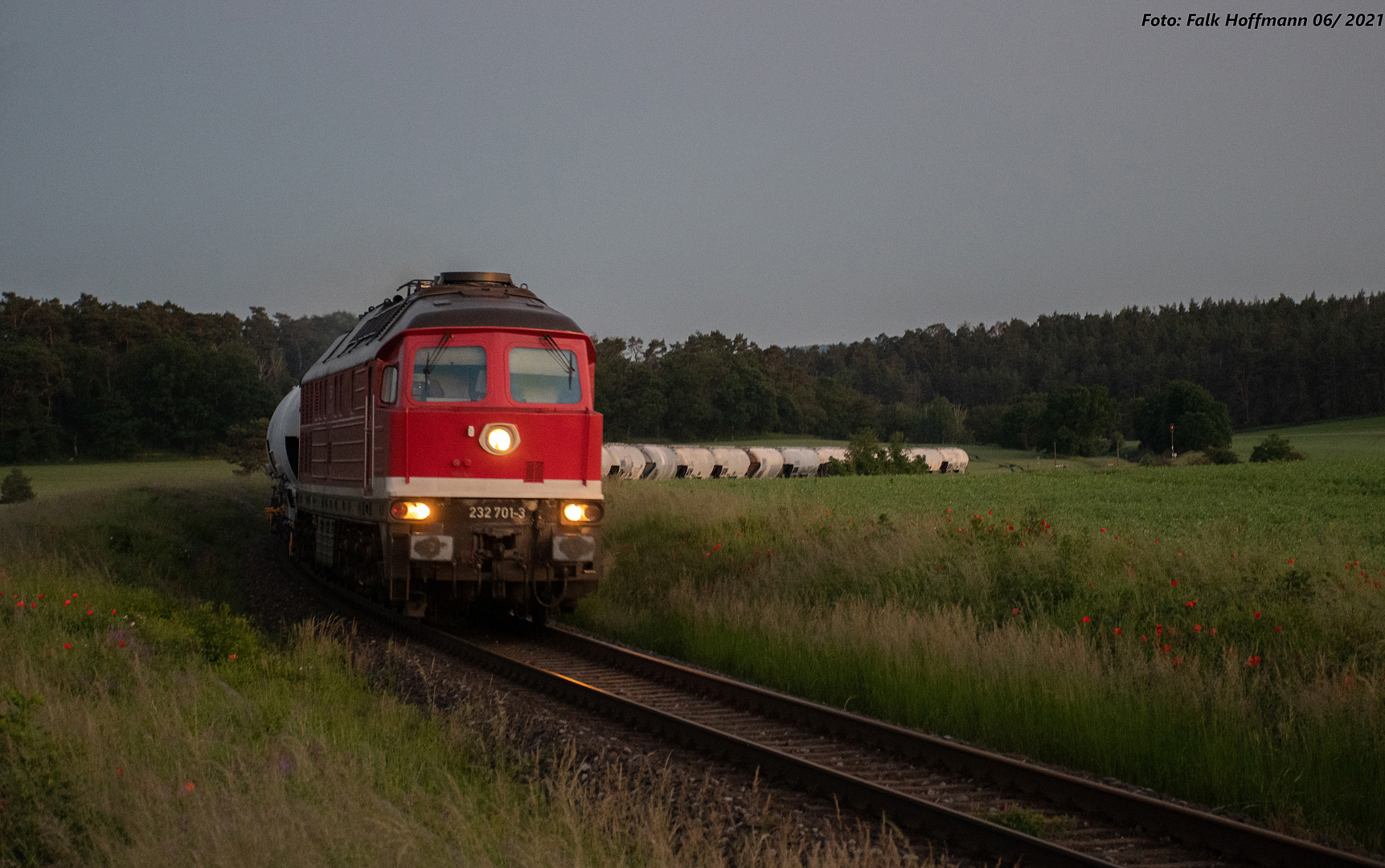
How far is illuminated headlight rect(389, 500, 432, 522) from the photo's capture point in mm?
11672

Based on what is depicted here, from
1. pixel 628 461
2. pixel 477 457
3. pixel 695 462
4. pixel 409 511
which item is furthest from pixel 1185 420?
pixel 409 511

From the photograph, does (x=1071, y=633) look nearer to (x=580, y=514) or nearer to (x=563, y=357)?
(x=580, y=514)

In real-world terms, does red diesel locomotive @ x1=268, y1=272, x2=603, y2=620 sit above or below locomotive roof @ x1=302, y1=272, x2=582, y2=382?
below

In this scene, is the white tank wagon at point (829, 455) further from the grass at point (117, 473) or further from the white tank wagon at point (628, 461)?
the grass at point (117, 473)

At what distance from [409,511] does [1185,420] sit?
87113 mm

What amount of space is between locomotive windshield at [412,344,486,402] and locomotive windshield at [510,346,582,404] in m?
0.38

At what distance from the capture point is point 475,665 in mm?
11508

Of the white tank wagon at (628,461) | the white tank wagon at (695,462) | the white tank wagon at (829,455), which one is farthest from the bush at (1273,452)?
the white tank wagon at (628,461)

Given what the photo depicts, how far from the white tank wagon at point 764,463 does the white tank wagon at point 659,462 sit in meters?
5.50

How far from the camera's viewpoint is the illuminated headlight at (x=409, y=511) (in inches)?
460

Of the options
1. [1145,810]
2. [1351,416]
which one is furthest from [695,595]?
[1351,416]

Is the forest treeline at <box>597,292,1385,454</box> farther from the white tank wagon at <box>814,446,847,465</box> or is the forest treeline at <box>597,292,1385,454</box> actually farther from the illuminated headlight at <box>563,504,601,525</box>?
the illuminated headlight at <box>563,504,601,525</box>

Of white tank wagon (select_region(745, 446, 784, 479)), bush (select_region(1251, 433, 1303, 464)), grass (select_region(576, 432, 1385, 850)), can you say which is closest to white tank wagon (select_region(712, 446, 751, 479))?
white tank wagon (select_region(745, 446, 784, 479))

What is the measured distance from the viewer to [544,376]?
12531mm
